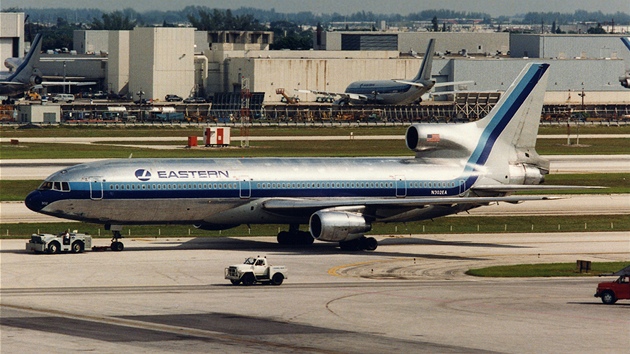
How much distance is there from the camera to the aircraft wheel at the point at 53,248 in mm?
62219

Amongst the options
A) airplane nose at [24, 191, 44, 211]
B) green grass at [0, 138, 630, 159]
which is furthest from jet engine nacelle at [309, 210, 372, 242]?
green grass at [0, 138, 630, 159]

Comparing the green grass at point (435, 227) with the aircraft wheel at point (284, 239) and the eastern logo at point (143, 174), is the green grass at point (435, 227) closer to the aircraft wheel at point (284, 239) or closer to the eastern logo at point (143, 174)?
the aircraft wheel at point (284, 239)

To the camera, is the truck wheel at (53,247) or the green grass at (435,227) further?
the green grass at (435,227)

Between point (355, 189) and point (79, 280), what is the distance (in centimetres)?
1986

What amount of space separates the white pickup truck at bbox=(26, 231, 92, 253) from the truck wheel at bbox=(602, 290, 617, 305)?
2949cm

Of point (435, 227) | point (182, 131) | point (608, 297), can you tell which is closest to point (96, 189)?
point (435, 227)

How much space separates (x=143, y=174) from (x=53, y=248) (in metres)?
6.40

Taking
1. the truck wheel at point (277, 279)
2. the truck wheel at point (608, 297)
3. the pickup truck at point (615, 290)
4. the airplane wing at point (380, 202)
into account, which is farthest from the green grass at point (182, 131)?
the truck wheel at point (608, 297)

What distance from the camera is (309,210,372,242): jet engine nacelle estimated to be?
207ft

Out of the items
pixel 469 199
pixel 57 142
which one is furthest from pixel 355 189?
pixel 57 142

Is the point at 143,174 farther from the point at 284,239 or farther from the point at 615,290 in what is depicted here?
the point at 615,290

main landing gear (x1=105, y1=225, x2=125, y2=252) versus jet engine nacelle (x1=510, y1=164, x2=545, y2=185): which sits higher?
jet engine nacelle (x1=510, y1=164, x2=545, y2=185)

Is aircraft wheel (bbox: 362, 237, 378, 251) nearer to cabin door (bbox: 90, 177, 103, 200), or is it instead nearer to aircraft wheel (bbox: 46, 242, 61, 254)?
cabin door (bbox: 90, 177, 103, 200)

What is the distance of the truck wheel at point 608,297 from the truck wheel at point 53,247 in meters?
30.3
